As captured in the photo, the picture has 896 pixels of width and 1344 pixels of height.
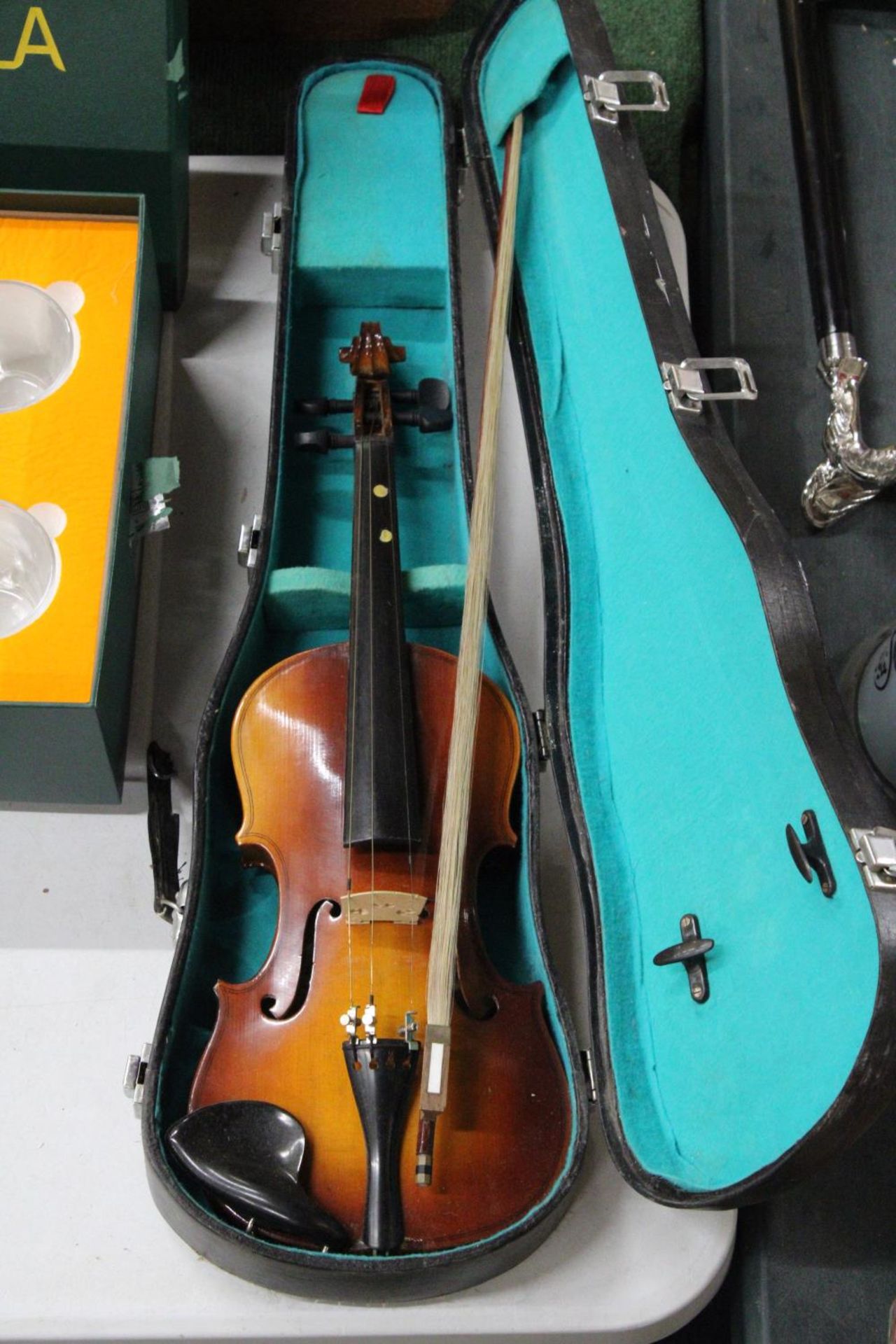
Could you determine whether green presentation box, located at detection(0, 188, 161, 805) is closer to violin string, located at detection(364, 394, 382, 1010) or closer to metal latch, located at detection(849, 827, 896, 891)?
violin string, located at detection(364, 394, 382, 1010)

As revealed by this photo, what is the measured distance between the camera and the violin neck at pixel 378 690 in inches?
44.8

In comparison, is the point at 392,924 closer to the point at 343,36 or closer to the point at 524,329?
the point at 524,329

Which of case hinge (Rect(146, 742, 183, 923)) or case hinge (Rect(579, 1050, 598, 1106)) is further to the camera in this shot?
case hinge (Rect(146, 742, 183, 923))

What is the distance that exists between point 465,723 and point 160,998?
1.57 feet

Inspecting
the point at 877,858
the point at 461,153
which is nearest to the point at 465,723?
the point at 877,858

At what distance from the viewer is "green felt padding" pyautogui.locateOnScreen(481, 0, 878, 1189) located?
0.92m

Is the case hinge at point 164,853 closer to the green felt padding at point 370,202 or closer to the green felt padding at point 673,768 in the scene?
the green felt padding at point 673,768

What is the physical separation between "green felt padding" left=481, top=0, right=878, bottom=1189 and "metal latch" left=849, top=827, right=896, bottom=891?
23 millimetres

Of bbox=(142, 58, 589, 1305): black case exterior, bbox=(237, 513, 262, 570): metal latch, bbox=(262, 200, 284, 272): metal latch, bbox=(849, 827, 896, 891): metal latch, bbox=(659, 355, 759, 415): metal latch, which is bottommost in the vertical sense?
bbox=(142, 58, 589, 1305): black case exterior

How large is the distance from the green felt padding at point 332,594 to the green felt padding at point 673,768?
160 millimetres

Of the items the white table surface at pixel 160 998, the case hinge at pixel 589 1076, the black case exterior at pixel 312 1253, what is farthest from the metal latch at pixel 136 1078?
the case hinge at pixel 589 1076

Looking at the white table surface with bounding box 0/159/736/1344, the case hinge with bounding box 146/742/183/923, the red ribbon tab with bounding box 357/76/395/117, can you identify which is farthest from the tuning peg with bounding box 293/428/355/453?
the red ribbon tab with bounding box 357/76/395/117

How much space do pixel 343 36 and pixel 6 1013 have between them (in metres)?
1.83

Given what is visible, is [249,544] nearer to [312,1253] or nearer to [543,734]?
[543,734]
